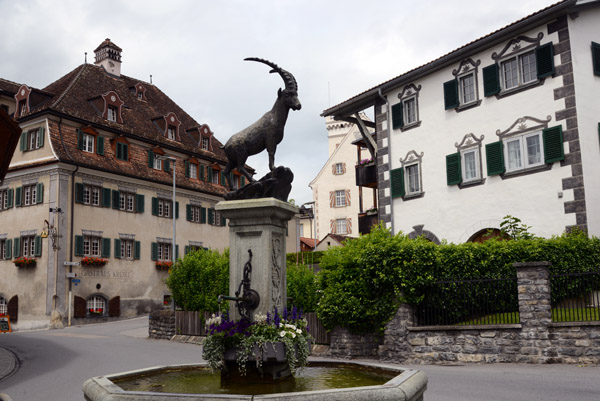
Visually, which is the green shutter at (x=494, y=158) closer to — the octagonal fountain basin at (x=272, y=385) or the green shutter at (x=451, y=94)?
the green shutter at (x=451, y=94)

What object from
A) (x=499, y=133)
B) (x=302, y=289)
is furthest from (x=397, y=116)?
(x=302, y=289)

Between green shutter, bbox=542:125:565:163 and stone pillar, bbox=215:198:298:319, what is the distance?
46.4ft

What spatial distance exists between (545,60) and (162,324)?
17.2 metres

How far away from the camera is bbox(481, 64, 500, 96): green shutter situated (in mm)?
21531

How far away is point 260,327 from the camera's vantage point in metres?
7.04

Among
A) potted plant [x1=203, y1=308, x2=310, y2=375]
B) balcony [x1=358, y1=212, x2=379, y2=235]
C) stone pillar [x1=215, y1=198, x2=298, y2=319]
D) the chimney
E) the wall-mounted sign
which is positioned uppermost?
the chimney

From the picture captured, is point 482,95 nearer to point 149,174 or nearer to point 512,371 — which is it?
point 512,371

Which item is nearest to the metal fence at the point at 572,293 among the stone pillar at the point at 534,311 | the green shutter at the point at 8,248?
the stone pillar at the point at 534,311

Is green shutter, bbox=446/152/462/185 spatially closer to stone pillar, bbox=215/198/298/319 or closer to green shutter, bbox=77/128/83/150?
stone pillar, bbox=215/198/298/319

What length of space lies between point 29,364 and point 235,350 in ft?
41.1

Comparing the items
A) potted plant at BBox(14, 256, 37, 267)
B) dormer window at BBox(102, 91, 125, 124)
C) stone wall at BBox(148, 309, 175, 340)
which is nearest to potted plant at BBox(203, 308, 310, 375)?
stone wall at BBox(148, 309, 175, 340)

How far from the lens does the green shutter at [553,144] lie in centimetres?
1919

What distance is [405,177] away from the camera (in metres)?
25.2

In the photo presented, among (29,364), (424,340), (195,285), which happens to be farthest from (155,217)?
(424,340)
